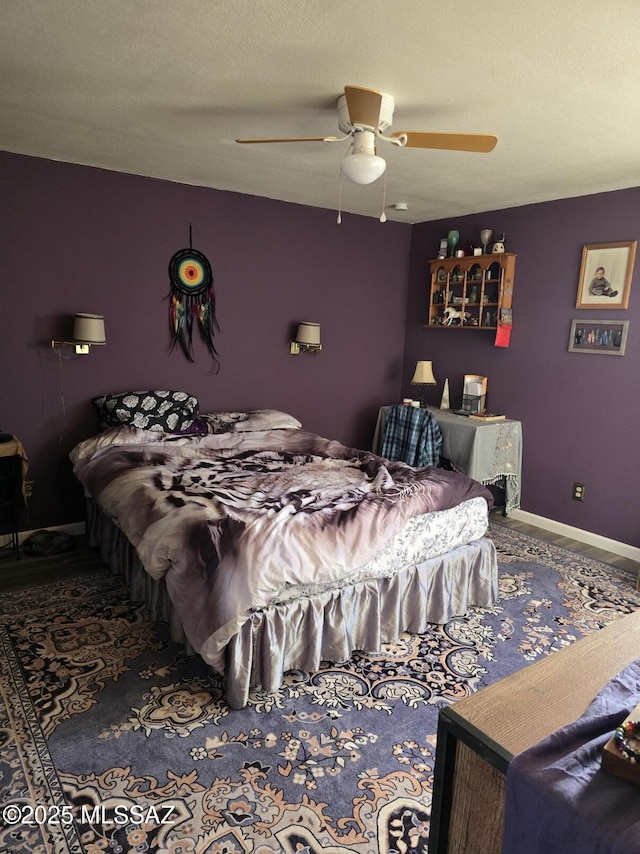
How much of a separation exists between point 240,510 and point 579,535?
2.76m

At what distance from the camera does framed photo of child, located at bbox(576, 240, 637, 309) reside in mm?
3670

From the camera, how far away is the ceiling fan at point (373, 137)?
7.25 feet

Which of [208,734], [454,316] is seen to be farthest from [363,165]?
[454,316]

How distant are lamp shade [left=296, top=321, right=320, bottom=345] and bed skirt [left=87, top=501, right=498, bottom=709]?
2.10m

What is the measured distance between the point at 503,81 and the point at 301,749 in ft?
8.44

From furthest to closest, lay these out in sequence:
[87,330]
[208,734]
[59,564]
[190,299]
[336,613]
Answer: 1. [190,299]
2. [87,330]
3. [59,564]
4. [336,613]
5. [208,734]

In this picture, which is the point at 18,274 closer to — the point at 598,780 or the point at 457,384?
the point at 457,384

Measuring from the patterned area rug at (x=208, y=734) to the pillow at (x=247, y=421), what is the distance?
1410mm

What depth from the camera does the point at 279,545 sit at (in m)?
2.24

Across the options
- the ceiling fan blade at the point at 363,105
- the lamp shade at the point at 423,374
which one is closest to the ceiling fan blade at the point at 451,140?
the ceiling fan blade at the point at 363,105

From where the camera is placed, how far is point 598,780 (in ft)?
2.76

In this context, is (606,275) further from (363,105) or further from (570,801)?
(570,801)

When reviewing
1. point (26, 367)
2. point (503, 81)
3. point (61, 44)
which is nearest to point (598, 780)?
point (503, 81)

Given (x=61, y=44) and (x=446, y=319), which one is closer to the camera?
(x=61, y=44)
